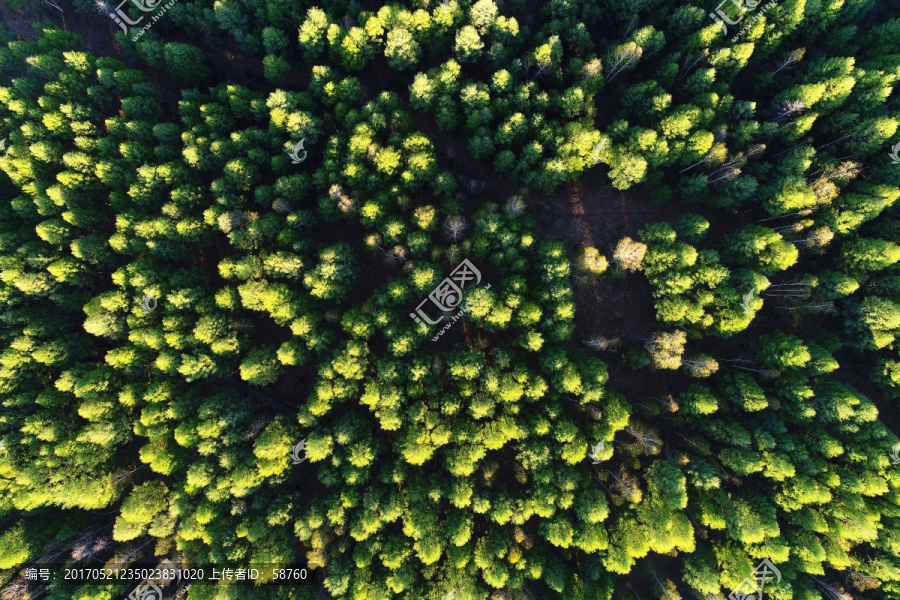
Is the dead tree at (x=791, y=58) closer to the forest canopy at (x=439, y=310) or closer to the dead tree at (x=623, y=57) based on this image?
the forest canopy at (x=439, y=310)

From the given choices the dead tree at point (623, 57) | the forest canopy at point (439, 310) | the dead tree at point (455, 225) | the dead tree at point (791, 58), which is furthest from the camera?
the dead tree at point (791, 58)

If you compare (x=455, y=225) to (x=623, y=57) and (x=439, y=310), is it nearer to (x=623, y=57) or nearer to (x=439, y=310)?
(x=439, y=310)

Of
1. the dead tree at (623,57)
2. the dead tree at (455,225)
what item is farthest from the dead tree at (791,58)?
the dead tree at (455,225)

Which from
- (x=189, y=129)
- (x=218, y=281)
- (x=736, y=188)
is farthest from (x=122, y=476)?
(x=736, y=188)

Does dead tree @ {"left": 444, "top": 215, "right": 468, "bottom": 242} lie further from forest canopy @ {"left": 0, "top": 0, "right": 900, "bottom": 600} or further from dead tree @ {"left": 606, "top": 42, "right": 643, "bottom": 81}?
dead tree @ {"left": 606, "top": 42, "right": 643, "bottom": 81}

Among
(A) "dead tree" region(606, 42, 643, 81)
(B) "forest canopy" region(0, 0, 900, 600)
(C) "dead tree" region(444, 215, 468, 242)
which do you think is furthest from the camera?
(C) "dead tree" region(444, 215, 468, 242)

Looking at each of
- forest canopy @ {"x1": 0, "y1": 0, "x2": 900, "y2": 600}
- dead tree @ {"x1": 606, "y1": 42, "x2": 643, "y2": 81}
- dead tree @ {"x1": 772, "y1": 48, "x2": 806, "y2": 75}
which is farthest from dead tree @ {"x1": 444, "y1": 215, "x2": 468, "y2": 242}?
dead tree @ {"x1": 772, "y1": 48, "x2": 806, "y2": 75}

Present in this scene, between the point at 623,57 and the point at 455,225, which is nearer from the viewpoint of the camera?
the point at 623,57

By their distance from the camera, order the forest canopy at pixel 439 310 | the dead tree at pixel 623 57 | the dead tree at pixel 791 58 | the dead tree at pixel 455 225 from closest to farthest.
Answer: the forest canopy at pixel 439 310, the dead tree at pixel 623 57, the dead tree at pixel 455 225, the dead tree at pixel 791 58

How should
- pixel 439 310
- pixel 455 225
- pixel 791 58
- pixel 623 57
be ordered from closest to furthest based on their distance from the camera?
pixel 623 57
pixel 455 225
pixel 791 58
pixel 439 310

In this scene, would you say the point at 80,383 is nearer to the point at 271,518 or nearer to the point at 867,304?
the point at 271,518

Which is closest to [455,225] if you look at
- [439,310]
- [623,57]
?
[439,310]
